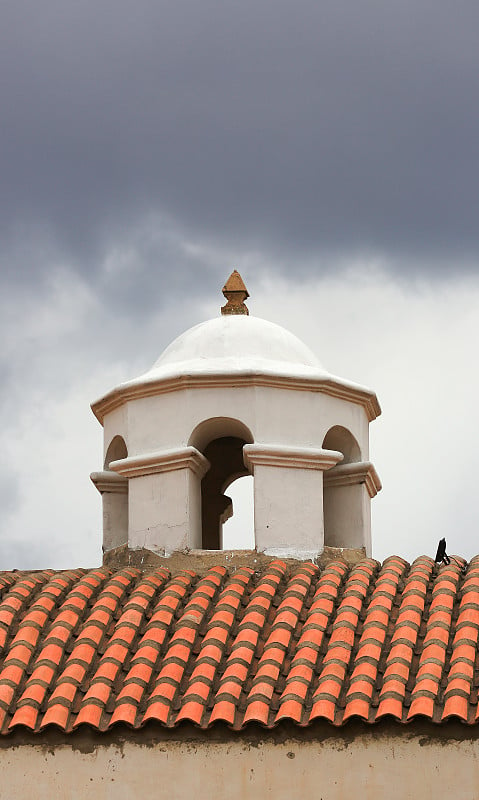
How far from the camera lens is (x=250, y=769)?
10297mm

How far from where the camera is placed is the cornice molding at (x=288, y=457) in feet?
46.0

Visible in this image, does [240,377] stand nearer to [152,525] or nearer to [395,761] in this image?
[152,525]

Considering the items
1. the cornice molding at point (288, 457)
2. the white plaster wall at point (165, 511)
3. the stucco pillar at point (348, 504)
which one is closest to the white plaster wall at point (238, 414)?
the cornice molding at point (288, 457)

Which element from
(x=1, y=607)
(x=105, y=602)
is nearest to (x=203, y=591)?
(x=105, y=602)

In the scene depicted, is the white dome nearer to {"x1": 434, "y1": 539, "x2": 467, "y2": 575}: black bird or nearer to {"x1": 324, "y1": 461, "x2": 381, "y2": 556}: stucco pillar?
{"x1": 324, "y1": 461, "x2": 381, "y2": 556}: stucco pillar

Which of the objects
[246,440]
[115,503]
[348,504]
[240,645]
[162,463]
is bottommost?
[240,645]

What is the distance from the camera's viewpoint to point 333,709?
33.8ft

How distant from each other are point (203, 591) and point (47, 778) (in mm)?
2423

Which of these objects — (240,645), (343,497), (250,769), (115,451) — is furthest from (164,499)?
(250,769)

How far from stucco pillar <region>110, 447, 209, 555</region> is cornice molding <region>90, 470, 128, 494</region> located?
2.40 feet

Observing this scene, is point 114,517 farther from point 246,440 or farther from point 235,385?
point 235,385

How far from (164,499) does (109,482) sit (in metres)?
1.24

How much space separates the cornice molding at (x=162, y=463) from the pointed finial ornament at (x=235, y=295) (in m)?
1.97

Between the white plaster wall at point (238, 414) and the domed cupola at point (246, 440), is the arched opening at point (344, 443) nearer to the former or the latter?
the domed cupola at point (246, 440)
